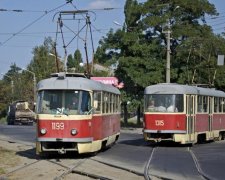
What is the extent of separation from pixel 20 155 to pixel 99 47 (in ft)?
115

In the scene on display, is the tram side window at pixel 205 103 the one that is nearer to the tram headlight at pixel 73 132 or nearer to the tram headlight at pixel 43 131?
the tram headlight at pixel 73 132

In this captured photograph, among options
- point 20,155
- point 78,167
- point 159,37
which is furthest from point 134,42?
point 78,167

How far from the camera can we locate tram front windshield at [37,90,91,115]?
1922cm

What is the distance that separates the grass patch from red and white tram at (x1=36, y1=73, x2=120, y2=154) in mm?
930

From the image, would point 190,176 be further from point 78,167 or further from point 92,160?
point 92,160

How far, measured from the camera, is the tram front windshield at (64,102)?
1922 centimetres

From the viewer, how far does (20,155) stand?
69.3 ft

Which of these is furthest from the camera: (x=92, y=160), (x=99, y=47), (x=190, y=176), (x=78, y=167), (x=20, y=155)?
(x=99, y=47)

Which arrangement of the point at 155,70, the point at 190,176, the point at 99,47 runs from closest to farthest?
the point at 190,176, the point at 155,70, the point at 99,47

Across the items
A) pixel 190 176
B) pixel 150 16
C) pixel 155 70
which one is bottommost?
pixel 190 176

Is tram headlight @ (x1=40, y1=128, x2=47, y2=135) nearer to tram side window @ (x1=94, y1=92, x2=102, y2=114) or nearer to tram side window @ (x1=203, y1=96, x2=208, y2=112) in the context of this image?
tram side window @ (x1=94, y1=92, x2=102, y2=114)

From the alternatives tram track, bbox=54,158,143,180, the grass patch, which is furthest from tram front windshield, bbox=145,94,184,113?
tram track, bbox=54,158,143,180

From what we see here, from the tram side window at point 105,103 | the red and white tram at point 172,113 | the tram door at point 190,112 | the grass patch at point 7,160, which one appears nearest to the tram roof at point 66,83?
the tram side window at point 105,103

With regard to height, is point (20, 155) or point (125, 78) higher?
point (125, 78)
